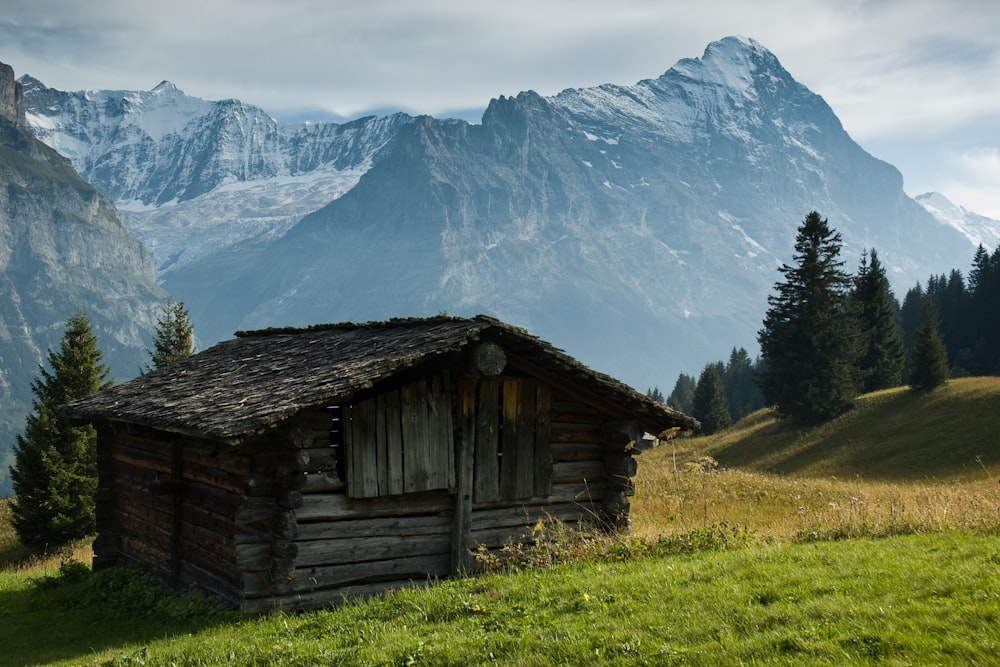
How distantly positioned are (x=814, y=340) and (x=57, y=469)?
42778mm

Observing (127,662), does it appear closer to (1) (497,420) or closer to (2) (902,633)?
(1) (497,420)

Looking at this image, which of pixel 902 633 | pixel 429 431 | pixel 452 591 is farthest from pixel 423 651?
pixel 429 431

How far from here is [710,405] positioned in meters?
75.5

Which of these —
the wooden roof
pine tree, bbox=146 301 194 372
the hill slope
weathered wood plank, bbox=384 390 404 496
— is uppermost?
pine tree, bbox=146 301 194 372

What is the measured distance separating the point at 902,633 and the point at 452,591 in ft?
17.5

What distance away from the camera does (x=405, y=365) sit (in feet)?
41.8

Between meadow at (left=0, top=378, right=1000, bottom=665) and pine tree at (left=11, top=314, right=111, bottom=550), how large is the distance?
12255 millimetres

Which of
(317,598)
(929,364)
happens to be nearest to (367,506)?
(317,598)

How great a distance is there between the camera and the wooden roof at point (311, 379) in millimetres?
12211

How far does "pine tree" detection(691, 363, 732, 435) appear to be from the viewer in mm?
74000

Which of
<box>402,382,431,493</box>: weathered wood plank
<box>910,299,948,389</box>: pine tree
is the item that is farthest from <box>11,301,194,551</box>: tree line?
<box>910,299,948,389</box>: pine tree

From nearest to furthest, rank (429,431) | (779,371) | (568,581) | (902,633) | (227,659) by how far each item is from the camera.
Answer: (902,633)
(227,659)
(568,581)
(429,431)
(779,371)

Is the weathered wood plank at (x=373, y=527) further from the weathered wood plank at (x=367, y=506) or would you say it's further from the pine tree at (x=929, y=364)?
the pine tree at (x=929, y=364)

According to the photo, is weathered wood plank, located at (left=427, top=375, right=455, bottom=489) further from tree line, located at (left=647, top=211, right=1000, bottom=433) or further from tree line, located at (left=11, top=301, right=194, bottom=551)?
tree line, located at (left=647, top=211, right=1000, bottom=433)
